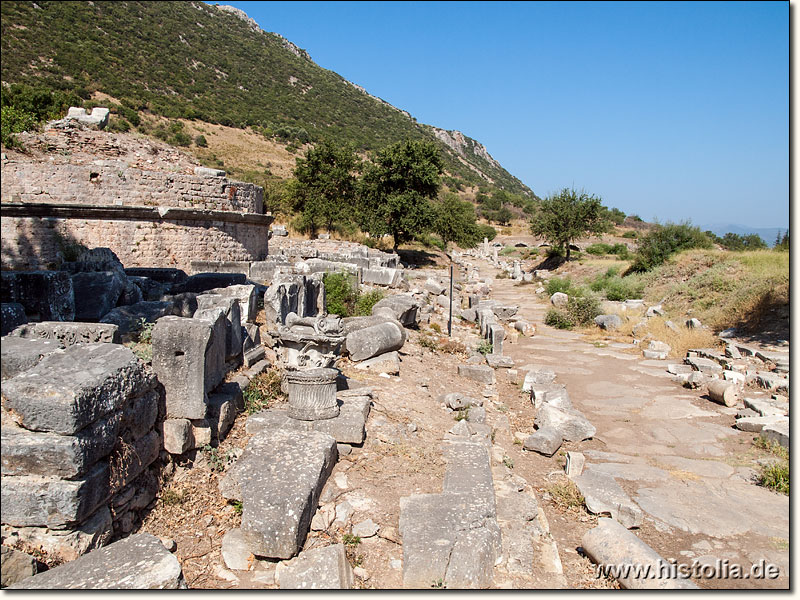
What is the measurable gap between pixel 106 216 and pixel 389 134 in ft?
188

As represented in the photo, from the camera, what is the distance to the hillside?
1567 inches

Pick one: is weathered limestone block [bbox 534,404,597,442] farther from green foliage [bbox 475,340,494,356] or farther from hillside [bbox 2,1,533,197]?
hillside [bbox 2,1,533,197]

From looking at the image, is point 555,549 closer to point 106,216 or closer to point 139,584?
point 139,584

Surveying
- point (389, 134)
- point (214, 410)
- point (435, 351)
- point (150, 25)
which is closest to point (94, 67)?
point (150, 25)

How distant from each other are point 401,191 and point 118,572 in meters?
27.4

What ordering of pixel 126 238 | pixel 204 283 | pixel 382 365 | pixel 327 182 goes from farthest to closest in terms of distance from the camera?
pixel 327 182, pixel 126 238, pixel 204 283, pixel 382 365

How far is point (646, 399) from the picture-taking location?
9.40 m

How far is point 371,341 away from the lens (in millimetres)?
8719

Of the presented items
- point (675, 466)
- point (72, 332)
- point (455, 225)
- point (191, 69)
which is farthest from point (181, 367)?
point (191, 69)

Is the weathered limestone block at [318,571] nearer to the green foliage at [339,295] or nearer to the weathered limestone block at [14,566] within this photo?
the weathered limestone block at [14,566]

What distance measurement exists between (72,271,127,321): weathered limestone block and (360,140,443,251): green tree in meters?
21.4

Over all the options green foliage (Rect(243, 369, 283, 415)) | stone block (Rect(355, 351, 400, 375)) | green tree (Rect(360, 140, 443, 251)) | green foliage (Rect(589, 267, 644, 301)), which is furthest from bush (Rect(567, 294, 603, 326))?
green tree (Rect(360, 140, 443, 251))

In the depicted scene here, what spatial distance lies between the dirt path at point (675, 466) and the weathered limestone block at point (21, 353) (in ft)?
14.1

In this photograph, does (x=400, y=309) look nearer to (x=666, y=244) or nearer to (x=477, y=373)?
(x=477, y=373)
